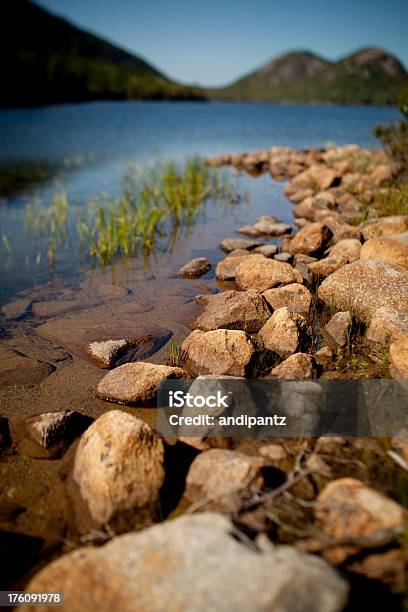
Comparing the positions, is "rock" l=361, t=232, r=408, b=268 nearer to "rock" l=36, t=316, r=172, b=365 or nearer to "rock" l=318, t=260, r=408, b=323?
"rock" l=318, t=260, r=408, b=323

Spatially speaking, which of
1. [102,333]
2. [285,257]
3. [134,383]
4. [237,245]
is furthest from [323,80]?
[134,383]

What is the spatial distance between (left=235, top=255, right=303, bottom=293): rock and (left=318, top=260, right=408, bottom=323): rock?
0.51 m

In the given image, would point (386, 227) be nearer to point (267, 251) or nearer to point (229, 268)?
point (267, 251)

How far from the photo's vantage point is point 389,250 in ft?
16.0

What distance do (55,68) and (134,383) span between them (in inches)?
2722

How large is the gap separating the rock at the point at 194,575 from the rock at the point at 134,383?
151cm

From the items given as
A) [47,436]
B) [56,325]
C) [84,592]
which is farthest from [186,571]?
[56,325]

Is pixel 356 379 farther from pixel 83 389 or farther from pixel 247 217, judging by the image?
pixel 247 217

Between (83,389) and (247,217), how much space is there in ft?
23.7

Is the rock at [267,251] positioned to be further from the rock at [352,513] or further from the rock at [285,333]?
the rock at [352,513]

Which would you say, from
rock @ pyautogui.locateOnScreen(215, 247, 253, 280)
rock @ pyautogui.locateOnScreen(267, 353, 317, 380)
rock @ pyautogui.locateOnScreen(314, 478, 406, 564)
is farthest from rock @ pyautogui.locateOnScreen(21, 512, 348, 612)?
rock @ pyautogui.locateOnScreen(215, 247, 253, 280)

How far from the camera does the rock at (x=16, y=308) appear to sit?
16.8 ft

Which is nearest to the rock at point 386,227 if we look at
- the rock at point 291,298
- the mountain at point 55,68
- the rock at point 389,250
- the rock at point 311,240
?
the rock at point 311,240

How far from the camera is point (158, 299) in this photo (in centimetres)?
554
